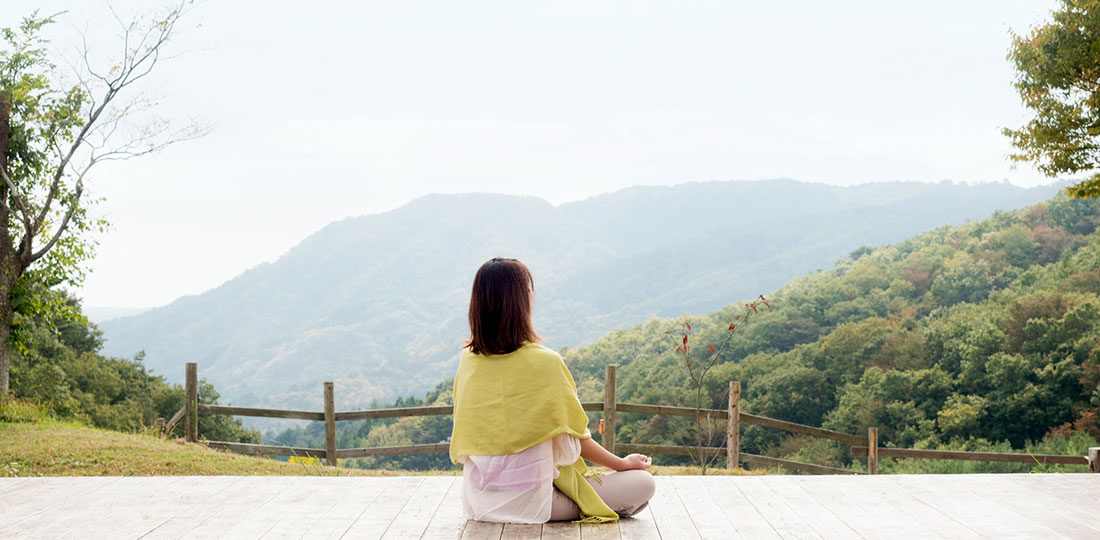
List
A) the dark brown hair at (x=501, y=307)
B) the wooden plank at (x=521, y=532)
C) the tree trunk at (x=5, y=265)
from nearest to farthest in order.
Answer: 1. the dark brown hair at (x=501, y=307)
2. the wooden plank at (x=521, y=532)
3. the tree trunk at (x=5, y=265)

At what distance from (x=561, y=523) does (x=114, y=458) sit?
5451 millimetres

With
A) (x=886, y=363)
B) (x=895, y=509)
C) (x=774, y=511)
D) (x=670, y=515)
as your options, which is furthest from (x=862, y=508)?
(x=886, y=363)

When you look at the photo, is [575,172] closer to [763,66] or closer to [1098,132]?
[763,66]

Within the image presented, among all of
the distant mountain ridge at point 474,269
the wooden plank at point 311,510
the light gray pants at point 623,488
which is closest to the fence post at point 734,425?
the wooden plank at point 311,510

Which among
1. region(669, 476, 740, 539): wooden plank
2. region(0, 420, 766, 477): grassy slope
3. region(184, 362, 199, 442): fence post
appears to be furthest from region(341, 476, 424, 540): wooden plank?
region(184, 362, 199, 442): fence post

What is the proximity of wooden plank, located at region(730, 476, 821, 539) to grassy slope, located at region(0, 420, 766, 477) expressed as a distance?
2363 millimetres

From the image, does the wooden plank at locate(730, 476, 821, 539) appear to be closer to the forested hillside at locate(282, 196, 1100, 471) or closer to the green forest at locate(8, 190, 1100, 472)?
the green forest at locate(8, 190, 1100, 472)

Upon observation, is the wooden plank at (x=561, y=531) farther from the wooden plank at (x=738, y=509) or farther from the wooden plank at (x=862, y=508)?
the wooden plank at (x=862, y=508)

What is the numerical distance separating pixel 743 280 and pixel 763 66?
22.4 meters

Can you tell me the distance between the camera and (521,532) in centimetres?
300

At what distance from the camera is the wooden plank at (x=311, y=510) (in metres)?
3.12

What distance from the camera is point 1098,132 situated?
30.5 feet

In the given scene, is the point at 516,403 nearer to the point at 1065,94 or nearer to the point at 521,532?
the point at 521,532

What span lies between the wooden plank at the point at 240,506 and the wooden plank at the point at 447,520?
0.75m
